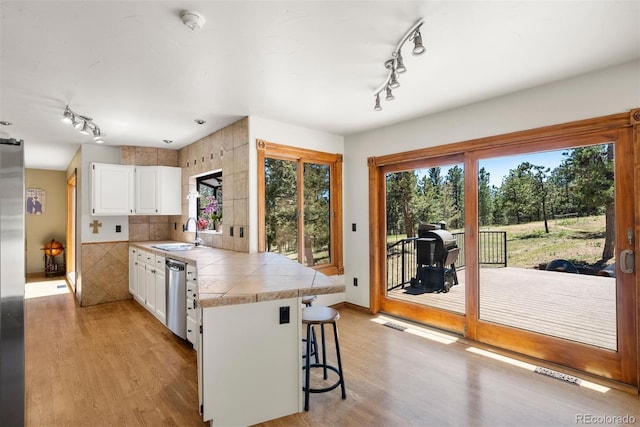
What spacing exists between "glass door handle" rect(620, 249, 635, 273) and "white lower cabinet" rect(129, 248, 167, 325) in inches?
168

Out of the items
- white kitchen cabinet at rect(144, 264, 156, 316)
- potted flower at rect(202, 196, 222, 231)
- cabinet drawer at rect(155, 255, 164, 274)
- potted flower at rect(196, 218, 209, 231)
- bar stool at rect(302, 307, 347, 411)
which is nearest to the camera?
bar stool at rect(302, 307, 347, 411)

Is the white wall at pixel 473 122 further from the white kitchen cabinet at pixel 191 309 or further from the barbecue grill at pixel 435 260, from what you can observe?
the white kitchen cabinet at pixel 191 309

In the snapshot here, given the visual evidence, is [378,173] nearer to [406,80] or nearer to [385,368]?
[406,80]

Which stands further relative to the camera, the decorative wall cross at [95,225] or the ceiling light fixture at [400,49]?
the decorative wall cross at [95,225]

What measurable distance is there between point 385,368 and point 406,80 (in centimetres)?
246

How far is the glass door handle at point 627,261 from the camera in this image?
244 cm

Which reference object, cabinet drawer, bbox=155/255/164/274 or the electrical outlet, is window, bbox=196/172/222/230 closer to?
cabinet drawer, bbox=155/255/164/274

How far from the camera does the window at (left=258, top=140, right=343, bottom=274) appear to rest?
390 centimetres

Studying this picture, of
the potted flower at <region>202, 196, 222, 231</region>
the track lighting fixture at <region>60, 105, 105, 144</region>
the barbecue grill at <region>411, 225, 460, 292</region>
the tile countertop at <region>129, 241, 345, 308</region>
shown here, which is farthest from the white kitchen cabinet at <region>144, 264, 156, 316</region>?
the barbecue grill at <region>411, 225, 460, 292</region>

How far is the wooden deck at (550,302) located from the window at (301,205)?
5.89ft

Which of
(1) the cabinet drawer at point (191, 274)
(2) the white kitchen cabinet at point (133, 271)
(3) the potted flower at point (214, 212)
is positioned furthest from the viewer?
(2) the white kitchen cabinet at point (133, 271)

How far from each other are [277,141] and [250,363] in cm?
259

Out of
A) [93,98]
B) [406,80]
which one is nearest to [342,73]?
[406,80]

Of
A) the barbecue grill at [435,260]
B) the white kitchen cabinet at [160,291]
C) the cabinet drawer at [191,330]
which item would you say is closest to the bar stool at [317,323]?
the cabinet drawer at [191,330]
